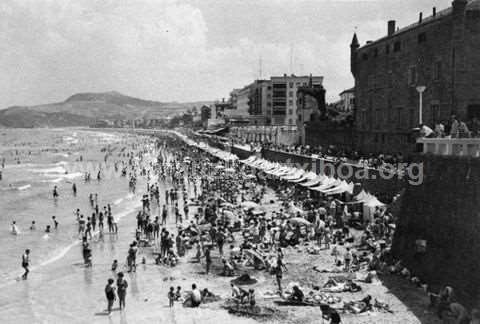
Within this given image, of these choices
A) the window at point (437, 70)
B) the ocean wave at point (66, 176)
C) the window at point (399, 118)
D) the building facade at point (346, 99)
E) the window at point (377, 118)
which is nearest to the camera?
the window at point (437, 70)

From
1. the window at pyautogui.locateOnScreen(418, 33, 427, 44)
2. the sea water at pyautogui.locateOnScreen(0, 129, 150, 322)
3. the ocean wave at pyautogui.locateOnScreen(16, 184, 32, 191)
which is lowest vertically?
the ocean wave at pyautogui.locateOnScreen(16, 184, 32, 191)

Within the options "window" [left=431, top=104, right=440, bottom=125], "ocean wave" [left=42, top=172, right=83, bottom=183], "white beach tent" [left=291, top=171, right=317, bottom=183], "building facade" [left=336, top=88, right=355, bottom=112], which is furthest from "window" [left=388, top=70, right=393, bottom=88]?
"building facade" [left=336, top=88, right=355, bottom=112]

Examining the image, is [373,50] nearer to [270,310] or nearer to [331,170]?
[331,170]

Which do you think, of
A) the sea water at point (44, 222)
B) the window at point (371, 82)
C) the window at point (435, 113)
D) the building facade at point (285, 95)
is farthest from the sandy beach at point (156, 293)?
the building facade at point (285, 95)

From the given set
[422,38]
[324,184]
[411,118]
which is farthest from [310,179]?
[422,38]

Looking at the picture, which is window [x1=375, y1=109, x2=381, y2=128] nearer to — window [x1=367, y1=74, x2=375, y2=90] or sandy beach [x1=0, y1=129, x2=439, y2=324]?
window [x1=367, y1=74, x2=375, y2=90]

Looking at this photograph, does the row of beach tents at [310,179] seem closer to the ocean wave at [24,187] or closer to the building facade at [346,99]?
the ocean wave at [24,187]
